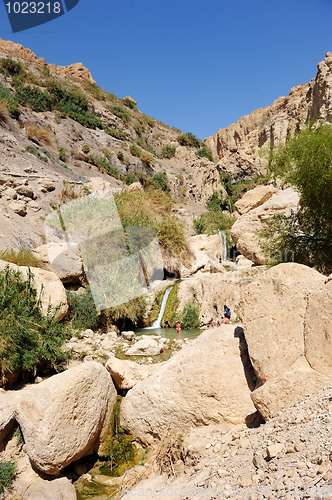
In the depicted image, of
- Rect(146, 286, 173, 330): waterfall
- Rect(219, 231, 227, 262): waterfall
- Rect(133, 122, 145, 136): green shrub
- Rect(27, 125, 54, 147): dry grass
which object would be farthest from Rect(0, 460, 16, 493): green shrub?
Rect(133, 122, 145, 136): green shrub

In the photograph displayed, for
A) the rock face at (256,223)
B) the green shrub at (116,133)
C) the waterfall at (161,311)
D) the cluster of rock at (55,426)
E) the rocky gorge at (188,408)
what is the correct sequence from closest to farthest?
the rocky gorge at (188,408)
the cluster of rock at (55,426)
the waterfall at (161,311)
the rock face at (256,223)
the green shrub at (116,133)

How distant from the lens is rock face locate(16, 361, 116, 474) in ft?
14.4

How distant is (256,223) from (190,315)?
7.46m

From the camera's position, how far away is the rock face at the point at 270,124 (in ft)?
77.5

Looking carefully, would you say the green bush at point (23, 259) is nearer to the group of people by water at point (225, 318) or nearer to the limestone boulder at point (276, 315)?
the group of people by water at point (225, 318)

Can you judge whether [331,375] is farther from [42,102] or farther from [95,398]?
[42,102]

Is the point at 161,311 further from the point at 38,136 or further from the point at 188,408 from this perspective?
the point at 38,136

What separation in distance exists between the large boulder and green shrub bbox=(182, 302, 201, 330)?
4.78 m

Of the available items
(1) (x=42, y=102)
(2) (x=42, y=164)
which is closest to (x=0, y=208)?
(2) (x=42, y=164)

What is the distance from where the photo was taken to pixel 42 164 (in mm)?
20234

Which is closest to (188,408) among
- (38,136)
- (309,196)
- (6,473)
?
(6,473)

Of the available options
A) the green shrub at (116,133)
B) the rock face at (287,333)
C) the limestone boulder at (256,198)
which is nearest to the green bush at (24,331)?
the rock face at (287,333)

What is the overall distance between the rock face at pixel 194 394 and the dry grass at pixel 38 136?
2308cm

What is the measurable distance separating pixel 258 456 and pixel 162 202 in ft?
52.8
